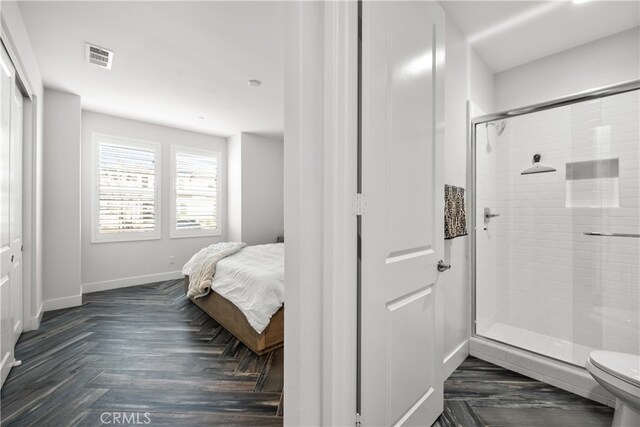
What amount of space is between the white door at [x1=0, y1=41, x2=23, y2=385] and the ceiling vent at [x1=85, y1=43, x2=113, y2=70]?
23.8 inches

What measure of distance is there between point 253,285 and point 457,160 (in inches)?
79.3

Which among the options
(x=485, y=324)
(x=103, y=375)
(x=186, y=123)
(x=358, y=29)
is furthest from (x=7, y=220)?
(x=485, y=324)

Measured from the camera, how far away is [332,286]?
1.04 meters

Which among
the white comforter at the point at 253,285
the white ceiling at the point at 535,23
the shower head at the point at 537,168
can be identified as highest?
the white ceiling at the point at 535,23

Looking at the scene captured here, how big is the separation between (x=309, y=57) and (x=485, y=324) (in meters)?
2.55

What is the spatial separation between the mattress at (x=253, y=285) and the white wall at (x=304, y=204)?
4.07 ft

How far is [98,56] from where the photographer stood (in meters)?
2.59

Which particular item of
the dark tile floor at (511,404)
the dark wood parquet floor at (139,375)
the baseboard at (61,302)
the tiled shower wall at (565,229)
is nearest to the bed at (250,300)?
the dark wood parquet floor at (139,375)

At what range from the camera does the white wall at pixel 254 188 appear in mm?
5316

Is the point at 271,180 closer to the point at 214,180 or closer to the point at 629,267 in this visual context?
the point at 214,180

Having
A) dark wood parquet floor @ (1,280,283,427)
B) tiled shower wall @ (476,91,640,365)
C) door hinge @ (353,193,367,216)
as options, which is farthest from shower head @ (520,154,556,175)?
dark wood parquet floor @ (1,280,283,427)

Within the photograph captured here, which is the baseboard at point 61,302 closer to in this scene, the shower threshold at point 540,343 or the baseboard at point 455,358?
the baseboard at point 455,358

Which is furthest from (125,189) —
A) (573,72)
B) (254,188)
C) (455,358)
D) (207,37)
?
(573,72)

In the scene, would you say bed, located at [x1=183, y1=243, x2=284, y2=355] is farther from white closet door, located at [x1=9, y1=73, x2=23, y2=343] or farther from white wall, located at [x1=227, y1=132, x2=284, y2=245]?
white wall, located at [x1=227, y1=132, x2=284, y2=245]
